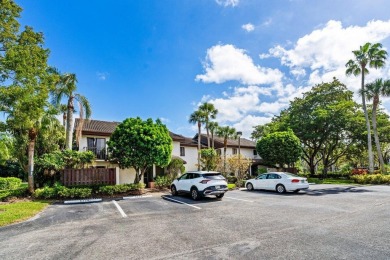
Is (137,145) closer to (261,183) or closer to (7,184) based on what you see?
(261,183)

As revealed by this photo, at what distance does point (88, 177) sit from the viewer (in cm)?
1675

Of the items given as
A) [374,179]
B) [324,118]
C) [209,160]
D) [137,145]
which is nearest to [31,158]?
[137,145]

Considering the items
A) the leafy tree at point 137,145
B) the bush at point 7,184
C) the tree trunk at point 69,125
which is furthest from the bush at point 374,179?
the bush at point 7,184

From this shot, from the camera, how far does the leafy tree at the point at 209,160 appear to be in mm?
23388

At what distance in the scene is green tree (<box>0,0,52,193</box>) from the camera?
9.53 meters

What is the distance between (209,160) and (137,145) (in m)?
9.73

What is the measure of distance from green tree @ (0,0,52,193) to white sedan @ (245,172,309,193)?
1466 centimetres

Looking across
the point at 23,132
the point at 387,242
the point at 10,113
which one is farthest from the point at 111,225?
the point at 23,132

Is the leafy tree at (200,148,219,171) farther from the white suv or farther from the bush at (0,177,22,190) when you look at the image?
the bush at (0,177,22,190)

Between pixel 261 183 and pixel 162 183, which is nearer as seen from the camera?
pixel 261 183

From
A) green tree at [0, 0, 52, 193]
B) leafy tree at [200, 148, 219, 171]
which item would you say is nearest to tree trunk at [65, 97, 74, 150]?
green tree at [0, 0, 52, 193]

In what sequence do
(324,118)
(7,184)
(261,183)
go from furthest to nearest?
(324,118)
(7,184)
(261,183)

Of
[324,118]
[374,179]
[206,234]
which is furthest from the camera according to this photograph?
[324,118]

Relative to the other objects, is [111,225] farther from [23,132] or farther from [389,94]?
[389,94]
